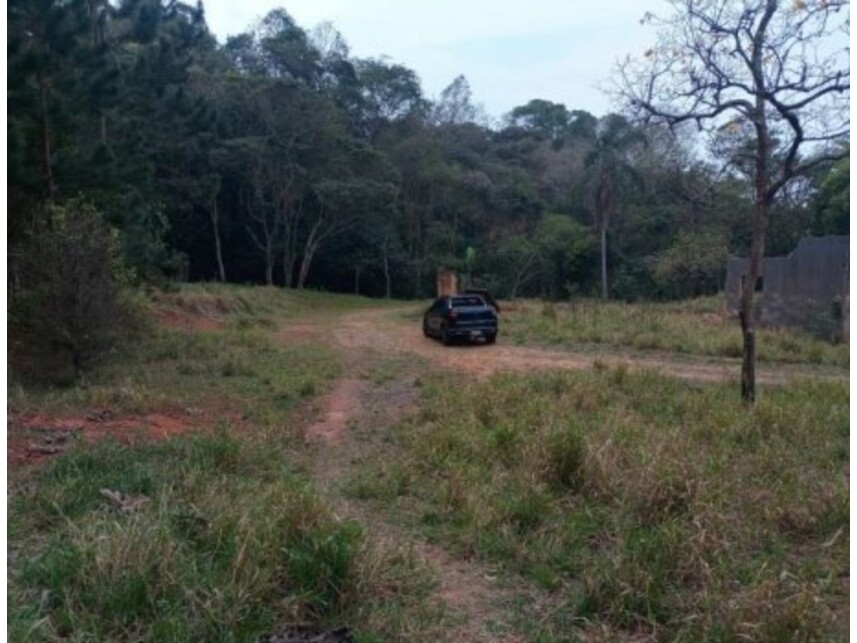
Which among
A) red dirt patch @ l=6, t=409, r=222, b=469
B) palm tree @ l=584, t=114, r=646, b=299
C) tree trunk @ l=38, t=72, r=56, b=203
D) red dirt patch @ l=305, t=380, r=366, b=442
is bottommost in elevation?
red dirt patch @ l=305, t=380, r=366, b=442

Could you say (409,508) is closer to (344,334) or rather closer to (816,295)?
(816,295)

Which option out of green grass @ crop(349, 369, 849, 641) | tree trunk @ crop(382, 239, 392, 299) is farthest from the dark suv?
tree trunk @ crop(382, 239, 392, 299)

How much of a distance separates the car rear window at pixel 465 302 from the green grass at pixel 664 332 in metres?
1.33

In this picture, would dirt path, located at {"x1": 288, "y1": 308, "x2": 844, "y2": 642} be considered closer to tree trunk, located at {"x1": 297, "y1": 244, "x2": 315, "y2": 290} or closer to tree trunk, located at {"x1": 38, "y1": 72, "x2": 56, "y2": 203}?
tree trunk, located at {"x1": 38, "y1": 72, "x2": 56, "y2": 203}

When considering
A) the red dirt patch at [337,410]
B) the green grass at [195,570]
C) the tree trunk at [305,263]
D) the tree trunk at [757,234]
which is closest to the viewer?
the green grass at [195,570]

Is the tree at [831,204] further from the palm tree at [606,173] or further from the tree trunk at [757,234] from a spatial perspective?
the tree trunk at [757,234]

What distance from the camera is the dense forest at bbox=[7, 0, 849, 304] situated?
21.2 meters

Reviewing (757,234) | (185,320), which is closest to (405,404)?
(757,234)

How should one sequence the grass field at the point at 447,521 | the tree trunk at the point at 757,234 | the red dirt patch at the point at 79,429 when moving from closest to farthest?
the grass field at the point at 447,521, the red dirt patch at the point at 79,429, the tree trunk at the point at 757,234

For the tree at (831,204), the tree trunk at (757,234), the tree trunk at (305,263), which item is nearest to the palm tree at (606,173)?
the tree at (831,204)

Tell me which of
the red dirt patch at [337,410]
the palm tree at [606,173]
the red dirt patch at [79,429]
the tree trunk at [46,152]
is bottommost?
the red dirt patch at [337,410]

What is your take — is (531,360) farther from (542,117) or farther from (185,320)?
(542,117)

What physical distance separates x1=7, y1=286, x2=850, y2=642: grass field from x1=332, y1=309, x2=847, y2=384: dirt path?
4.00 m

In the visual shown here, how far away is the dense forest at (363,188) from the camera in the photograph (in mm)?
21172
